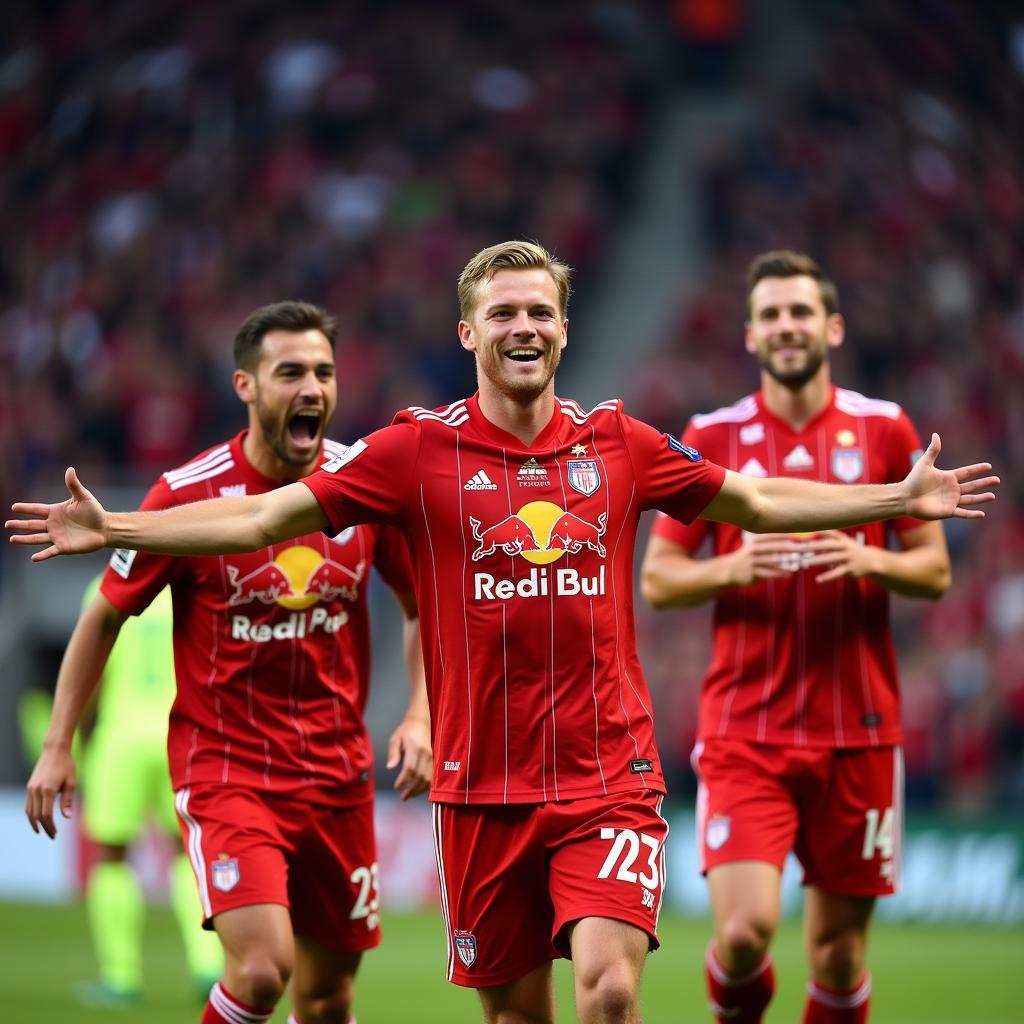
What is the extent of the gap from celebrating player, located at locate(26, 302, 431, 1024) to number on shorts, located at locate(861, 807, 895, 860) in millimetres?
1590

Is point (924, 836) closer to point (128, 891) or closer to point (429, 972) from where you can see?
point (429, 972)

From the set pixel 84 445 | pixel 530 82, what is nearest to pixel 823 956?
pixel 84 445

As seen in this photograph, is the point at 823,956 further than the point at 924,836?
No

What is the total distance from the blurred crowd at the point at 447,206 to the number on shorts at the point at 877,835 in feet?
26.1

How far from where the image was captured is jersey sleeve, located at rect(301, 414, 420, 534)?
5121 millimetres

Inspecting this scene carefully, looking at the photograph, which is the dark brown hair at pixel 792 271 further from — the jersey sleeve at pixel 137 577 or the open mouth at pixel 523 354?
the jersey sleeve at pixel 137 577

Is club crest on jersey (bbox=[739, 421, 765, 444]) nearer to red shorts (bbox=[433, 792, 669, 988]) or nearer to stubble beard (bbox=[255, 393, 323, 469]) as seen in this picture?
stubble beard (bbox=[255, 393, 323, 469])

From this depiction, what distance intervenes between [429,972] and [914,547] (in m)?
5.37

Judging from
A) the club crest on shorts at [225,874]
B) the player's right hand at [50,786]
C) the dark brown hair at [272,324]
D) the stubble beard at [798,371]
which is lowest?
the club crest on shorts at [225,874]

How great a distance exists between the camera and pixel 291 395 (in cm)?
618

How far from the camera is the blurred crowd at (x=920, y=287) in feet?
47.2

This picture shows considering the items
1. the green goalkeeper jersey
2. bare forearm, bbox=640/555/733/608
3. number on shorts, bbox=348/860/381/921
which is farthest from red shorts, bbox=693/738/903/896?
the green goalkeeper jersey

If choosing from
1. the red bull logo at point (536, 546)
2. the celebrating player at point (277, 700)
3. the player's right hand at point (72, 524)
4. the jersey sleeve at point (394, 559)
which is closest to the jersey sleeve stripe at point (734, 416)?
the jersey sleeve at point (394, 559)

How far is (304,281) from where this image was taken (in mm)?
20500
